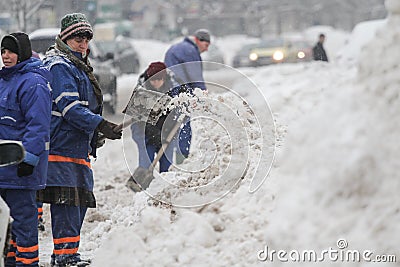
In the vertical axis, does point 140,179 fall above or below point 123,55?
below

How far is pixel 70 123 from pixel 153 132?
2573 millimetres

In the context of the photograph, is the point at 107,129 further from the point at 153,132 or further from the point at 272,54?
the point at 272,54

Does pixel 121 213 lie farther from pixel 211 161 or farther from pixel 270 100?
pixel 270 100

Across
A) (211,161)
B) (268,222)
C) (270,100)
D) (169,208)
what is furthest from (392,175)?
(270,100)

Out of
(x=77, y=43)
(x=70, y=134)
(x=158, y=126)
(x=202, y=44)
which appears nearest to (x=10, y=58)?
(x=77, y=43)

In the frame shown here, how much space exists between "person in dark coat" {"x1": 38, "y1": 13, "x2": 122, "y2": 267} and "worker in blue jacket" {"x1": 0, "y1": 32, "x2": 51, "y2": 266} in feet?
0.96

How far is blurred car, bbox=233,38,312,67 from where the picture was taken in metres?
31.0

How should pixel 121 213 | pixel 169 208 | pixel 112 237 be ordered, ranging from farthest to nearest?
1. pixel 121 213
2. pixel 169 208
3. pixel 112 237

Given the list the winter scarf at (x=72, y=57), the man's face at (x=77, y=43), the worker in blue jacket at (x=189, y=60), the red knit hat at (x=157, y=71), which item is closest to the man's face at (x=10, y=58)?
the winter scarf at (x=72, y=57)

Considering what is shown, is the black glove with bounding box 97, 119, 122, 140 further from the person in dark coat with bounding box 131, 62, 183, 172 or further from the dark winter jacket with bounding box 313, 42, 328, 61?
the dark winter jacket with bounding box 313, 42, 328, 61

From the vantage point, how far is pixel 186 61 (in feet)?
33.4

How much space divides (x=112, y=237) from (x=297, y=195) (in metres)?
1.42

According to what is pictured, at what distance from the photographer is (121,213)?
24.9ft

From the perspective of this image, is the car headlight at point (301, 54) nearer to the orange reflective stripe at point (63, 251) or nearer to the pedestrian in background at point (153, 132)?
the pedestrian in background at point (153, 132)
